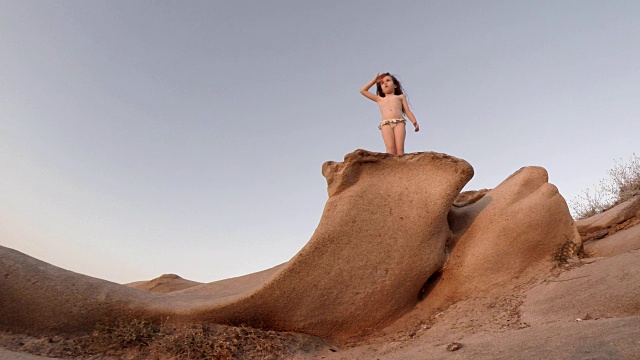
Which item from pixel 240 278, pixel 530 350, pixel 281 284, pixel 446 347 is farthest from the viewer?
pixel 240 278

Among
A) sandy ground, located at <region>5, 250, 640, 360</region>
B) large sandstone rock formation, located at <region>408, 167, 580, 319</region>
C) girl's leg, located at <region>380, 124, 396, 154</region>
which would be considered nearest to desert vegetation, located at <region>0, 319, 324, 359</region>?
sandy ground, located at <region>5, 250, 640, 360</region>

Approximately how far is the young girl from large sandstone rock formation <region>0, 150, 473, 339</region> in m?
0.88

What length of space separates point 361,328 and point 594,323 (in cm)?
175

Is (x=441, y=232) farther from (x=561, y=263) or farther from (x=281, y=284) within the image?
(x=281, y=284)

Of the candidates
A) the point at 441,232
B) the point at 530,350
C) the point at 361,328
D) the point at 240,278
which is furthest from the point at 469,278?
the point at 240,278

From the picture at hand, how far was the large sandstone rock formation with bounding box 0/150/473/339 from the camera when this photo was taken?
3.23 m

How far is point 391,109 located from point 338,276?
6.99 feet

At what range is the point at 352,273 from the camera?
359 cm

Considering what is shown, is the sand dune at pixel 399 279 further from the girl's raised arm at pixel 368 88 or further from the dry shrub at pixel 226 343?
the girl's raised arm at pixel 368 88

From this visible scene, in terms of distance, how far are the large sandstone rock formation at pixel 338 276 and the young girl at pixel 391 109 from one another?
0.88 metres

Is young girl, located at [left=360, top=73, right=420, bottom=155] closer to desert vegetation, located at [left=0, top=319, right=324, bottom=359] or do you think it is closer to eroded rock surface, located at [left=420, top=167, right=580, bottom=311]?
eroded rock surface, located at [left=420, top=167, right=580, bottom=311]

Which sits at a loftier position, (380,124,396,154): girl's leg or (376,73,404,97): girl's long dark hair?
(376,73,404,97): girl's long dark hair

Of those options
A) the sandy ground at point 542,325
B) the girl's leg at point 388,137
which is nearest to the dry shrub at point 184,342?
the sandy ground at point 542,325

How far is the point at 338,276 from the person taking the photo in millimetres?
3564
